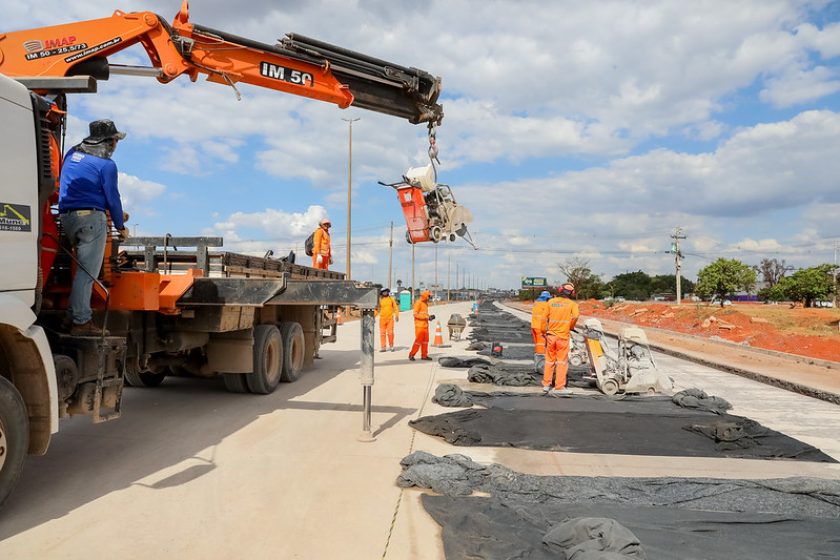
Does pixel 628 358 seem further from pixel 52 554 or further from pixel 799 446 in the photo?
pixel 52 554

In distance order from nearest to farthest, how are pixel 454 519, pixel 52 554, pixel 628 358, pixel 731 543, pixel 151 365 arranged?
1. pixel 52 554
2. pixel 731 543
3. pixel 454 519
4. pixel 151 365
5. pixel 628 358

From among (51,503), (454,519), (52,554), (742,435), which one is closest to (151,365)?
(51,503)

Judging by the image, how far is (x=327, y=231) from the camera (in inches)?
495

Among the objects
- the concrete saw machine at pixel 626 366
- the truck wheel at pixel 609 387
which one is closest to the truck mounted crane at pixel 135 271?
the concrete saw machine at pixel 626 366

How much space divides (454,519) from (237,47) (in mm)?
6121

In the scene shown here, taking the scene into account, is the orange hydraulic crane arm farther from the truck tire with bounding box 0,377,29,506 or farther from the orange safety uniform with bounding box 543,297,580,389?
the orange safety uniform with bounding box 543,297,580,389

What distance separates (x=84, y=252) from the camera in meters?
4.62

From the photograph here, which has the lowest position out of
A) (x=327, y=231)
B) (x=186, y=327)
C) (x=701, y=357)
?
(x=701, y=357)

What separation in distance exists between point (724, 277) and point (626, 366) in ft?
171

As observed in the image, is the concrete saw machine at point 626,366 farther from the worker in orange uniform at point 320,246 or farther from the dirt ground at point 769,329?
the dirt ground at point 769,329

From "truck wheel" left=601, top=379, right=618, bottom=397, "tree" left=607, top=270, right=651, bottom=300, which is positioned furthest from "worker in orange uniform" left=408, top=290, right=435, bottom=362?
"tree" left=607, top=270, right=651, bottom=300

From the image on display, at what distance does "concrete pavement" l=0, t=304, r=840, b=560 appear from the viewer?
3.73 meters

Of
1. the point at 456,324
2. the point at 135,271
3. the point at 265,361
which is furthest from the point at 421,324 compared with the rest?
the point at 135,271

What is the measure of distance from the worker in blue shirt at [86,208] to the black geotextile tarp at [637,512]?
2.97 metres
